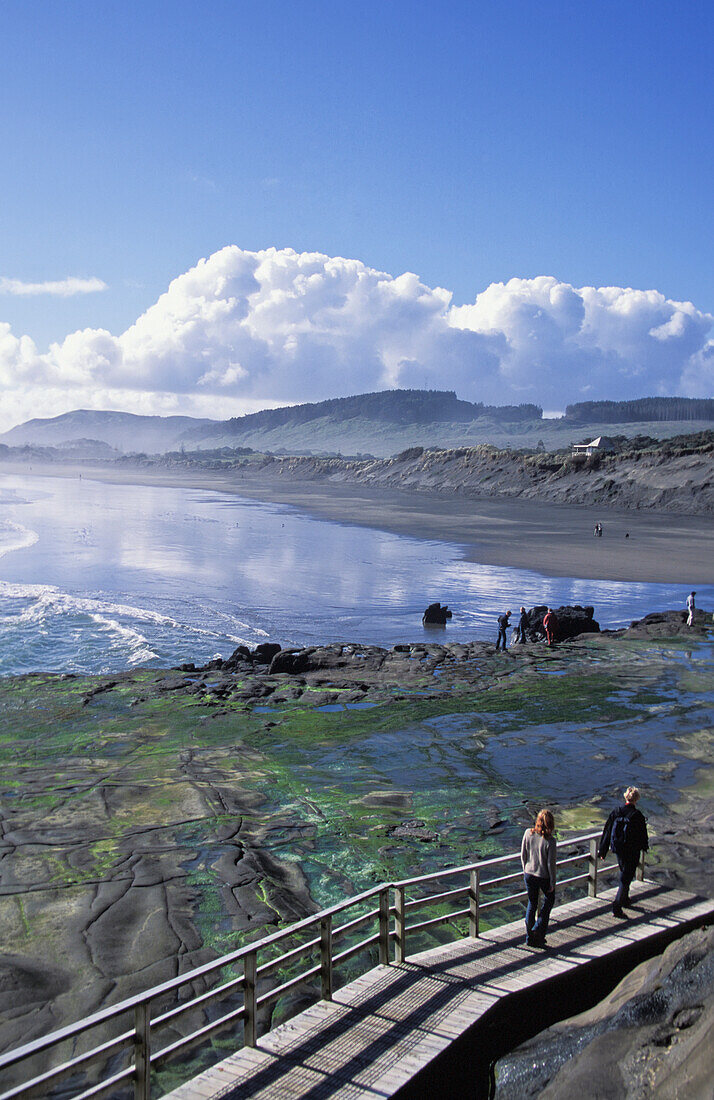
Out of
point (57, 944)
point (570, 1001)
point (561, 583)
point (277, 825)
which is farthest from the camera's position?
point (561, 583)

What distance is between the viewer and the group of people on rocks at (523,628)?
2905 cm

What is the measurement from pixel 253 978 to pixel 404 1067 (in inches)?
49.8

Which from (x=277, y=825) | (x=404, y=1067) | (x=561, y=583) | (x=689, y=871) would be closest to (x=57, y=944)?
(x=277, y=825)

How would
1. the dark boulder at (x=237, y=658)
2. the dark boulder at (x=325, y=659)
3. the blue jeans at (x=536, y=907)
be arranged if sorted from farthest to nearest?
the dark boulder at (x=237, y=658) < the dark boulder at (x=325, y=659) < the blue jeans at (x=536, y=907)

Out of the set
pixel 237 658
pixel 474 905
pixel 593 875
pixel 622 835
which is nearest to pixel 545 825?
pixel 474 905

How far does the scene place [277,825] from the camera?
Result: 43.5 feet

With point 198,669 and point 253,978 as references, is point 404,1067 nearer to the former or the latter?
point 253,978

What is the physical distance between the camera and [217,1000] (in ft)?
24.8

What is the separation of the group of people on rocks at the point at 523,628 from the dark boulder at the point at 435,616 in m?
3.08

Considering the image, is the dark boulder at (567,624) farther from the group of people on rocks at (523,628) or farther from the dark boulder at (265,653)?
the dark boulder at (265,653)

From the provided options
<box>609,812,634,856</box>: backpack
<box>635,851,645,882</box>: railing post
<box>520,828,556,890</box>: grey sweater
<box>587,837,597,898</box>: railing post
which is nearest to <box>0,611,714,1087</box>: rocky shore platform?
<box>635,851,645,882</box>: railing post

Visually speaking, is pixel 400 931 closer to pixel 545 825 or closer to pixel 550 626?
pixel 545 825

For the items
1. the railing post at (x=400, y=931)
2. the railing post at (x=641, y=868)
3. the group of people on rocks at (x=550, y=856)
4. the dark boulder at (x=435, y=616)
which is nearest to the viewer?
the railing post at (x=400, y=931)

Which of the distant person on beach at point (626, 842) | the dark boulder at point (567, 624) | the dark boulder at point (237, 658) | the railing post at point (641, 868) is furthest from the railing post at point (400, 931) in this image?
the dark boulder at point (567, 624)
